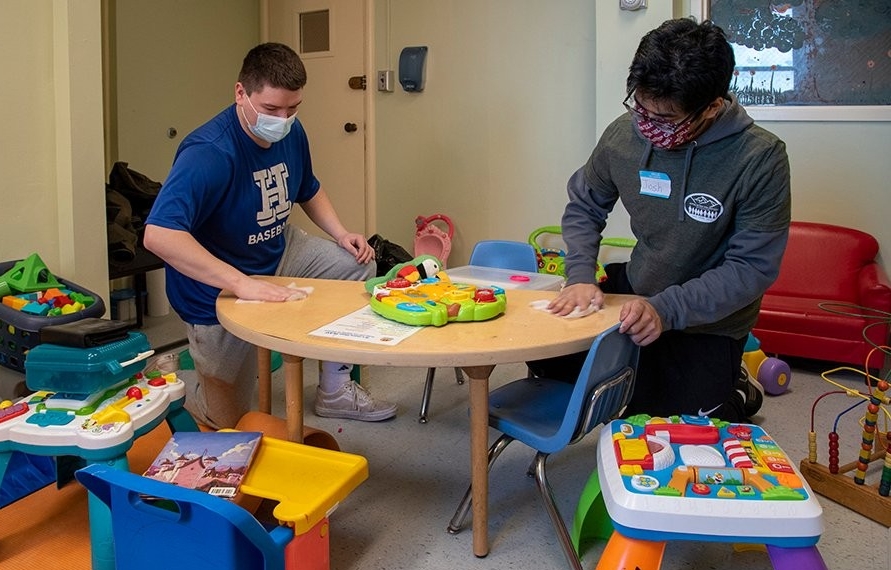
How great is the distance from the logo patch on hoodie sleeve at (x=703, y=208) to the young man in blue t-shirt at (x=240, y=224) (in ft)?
3.26

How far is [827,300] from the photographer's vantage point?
135 inches

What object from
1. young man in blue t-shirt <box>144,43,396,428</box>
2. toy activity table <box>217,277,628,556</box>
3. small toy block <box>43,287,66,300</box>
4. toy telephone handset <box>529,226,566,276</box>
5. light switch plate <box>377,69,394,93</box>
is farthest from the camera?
light switch plate <box>377,69,394,93</box>

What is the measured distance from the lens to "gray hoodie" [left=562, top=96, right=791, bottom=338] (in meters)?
1.74

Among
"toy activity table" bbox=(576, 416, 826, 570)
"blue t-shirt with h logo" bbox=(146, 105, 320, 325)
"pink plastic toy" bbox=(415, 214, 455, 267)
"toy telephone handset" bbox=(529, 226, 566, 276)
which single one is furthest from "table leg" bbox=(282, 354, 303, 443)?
"pink plastic toy" bbox=(415, 214, 455, 267)

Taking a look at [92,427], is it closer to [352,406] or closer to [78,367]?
[78,367]

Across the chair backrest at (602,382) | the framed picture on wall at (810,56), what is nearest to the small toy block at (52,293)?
the chair backrest at (602,382)

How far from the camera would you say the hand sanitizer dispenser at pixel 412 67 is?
14.5 feet

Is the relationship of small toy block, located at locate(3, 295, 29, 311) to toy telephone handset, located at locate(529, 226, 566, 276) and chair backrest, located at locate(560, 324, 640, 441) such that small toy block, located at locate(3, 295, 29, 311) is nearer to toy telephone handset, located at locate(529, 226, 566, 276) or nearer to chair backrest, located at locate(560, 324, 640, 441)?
chair backrest, located at locate(560, 324, 640, 441)

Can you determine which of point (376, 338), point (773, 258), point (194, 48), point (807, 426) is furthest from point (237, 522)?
point (194, 48)

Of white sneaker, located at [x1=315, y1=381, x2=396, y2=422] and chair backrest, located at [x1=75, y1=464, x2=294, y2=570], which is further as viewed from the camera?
white sneaker, located at [x1=315, y1=381, x2=396, y2=422]

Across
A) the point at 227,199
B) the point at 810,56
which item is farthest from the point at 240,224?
the point at 810,56

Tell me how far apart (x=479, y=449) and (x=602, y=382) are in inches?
12.6

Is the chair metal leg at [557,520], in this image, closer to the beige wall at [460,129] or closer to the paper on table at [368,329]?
the paper on table at [368,329]

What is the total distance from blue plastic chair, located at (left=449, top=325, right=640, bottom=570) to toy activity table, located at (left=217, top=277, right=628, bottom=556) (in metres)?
0.06
